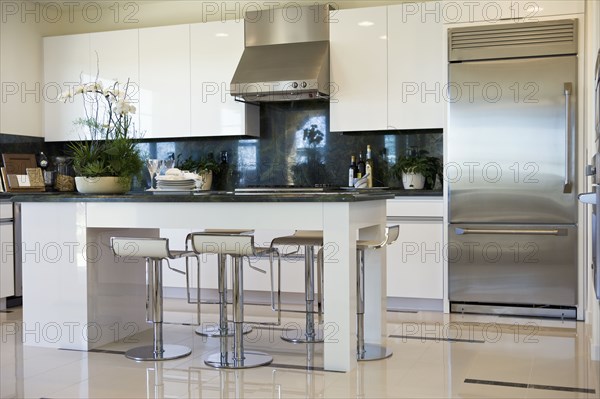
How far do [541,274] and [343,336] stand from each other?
2047 mm

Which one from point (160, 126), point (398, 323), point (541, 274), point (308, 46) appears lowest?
point (398, 323)

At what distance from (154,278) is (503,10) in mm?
3052

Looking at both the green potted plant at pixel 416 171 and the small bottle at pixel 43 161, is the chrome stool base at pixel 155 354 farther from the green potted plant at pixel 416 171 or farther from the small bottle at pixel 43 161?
the small bottle at pixel 43 161

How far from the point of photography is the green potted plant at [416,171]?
576cm

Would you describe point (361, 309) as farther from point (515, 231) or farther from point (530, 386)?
point (515, 231)

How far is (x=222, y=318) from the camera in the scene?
14.1ft

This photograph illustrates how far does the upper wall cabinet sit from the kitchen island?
57.4 inches

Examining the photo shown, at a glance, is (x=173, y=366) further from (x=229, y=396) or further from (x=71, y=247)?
(x=71, y=247)

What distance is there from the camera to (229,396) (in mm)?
3312

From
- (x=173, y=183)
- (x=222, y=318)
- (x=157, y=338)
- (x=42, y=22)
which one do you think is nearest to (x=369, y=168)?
(x=173, y=183)

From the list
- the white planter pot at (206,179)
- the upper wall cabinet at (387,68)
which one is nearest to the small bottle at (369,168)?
the upper wall cabinet at (387,68)

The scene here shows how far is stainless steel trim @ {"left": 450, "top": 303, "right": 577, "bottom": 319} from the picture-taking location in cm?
511

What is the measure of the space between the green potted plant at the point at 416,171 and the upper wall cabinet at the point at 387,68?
12.6 inches

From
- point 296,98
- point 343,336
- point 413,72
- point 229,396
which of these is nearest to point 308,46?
point 296,98
